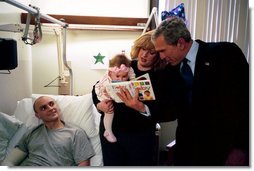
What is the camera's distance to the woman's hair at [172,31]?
961 mm

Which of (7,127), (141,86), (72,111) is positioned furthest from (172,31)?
(7,127)

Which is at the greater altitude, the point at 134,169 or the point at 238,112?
the point at 238,112

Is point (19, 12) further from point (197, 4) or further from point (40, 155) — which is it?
point (197, 4)

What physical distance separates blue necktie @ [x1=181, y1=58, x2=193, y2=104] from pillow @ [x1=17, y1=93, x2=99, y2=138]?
418 mm

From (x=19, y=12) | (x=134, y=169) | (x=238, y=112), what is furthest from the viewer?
(x=19, y=12)

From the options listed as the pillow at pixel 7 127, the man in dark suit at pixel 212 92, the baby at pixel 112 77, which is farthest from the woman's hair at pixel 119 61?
the pillow at pixel 7 127

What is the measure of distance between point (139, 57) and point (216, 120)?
39 centimetres

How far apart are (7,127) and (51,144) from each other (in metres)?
0.21

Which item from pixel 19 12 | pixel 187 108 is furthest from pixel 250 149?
pixel 19 12

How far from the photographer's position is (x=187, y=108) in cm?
101

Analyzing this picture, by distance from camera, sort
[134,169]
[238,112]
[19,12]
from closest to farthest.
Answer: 1. [238,112]
2. [134,169]
3. [19,12]

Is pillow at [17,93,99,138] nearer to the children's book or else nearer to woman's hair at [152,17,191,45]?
the children's book

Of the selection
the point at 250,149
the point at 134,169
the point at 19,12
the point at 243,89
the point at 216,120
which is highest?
the point at 19,12

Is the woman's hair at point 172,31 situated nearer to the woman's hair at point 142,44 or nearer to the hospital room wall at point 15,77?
the woman's hair at point 142,44
